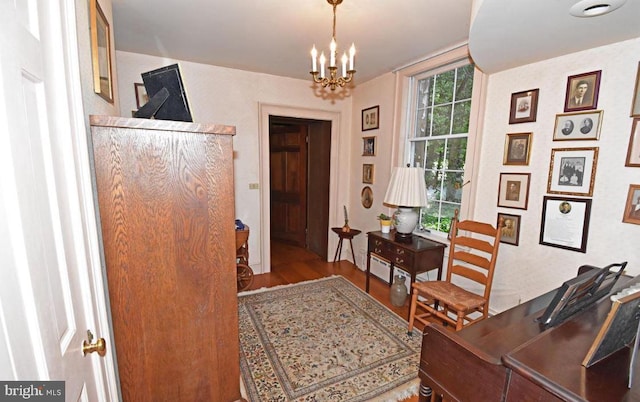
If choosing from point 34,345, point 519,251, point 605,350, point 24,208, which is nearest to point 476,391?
point 605,350

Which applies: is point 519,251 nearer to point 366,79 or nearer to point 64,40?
point 366,79

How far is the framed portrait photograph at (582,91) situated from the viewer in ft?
5.65

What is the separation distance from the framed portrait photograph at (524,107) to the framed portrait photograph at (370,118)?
152cm

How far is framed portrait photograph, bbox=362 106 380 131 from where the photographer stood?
3.42 metres

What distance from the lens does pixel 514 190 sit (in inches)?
84.9

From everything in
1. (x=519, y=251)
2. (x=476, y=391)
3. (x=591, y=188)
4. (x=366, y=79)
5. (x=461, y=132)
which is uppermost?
(x=366, y=79)

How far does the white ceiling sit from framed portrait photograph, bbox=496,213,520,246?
118cm

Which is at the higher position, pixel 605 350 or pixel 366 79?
pixel 366 79

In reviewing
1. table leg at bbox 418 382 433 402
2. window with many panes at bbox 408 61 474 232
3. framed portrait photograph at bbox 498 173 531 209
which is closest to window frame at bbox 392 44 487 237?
window with many panes at bbox 408 61 474 232

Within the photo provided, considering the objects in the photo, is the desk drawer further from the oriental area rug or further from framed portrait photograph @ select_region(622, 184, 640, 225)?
framed portrait photograph @ select_region(622, 184, 640, 225)

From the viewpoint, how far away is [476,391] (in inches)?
37.7

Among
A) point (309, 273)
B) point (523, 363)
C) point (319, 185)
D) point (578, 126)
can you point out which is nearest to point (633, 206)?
point (578, 126)

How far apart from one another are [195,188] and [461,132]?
2427 mm

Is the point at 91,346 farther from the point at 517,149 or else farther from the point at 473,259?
the point at 517,149
